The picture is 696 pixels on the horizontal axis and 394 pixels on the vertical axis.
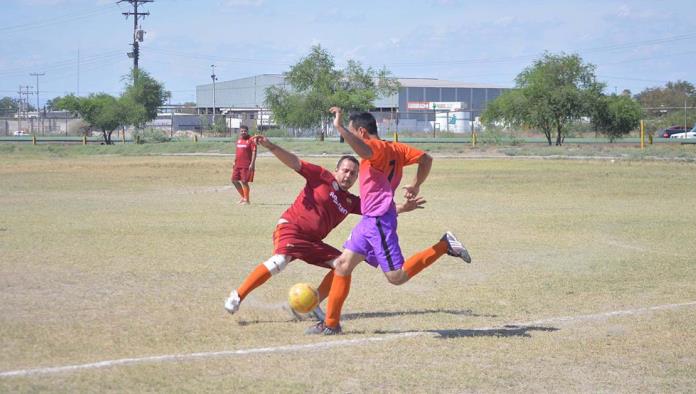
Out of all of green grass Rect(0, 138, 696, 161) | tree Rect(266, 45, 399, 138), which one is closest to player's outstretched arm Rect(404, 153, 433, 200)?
green grass Rect(0, 138, 696, 161)

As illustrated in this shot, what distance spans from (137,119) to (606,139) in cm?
4011

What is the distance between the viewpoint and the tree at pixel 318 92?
6931 centimetres

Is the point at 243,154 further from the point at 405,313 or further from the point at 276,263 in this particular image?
the point at 276,263

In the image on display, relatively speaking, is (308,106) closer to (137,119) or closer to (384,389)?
(137,119)

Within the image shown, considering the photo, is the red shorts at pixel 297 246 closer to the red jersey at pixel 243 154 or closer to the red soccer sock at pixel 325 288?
the red soccer sock at pixel 325 288

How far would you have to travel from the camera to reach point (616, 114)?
58.8 m

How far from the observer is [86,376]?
20.6 ft

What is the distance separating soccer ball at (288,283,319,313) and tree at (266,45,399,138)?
6045cm

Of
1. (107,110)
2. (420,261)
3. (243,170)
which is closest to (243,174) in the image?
(243,170)

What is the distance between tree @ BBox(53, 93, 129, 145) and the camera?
250ft

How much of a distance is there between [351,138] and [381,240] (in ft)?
3.32

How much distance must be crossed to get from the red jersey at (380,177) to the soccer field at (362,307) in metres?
1.16

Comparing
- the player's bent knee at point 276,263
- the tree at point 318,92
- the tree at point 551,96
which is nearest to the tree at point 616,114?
the tree at point 551,96

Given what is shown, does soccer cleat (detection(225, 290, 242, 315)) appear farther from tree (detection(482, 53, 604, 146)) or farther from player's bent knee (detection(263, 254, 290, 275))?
tree (detection(482, 53, 604, 146))
